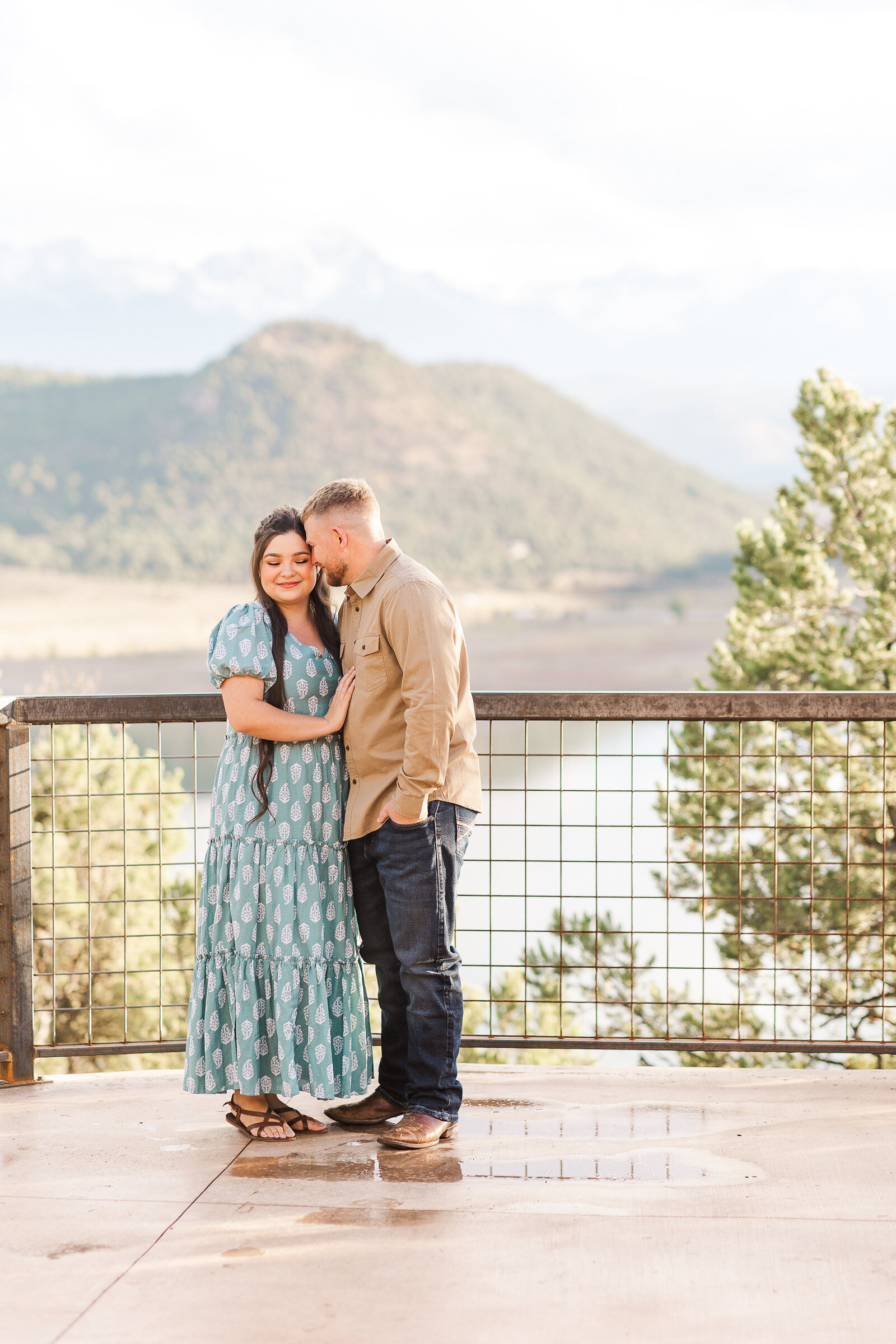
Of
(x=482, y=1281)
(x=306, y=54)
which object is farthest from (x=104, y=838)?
(x=306, y=54)

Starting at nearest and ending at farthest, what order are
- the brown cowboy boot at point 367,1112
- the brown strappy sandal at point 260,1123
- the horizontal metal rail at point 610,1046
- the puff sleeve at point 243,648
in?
the puff sleeve at point 243,648
the brown strappy sandal at point 260,1123
the brown cowboy boot at point 367,1112
the horizontal metal rail at point 610,1046

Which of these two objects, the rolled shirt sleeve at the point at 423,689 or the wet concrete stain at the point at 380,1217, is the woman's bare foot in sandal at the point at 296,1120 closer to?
the wet concrete stain at the point at 380,1217

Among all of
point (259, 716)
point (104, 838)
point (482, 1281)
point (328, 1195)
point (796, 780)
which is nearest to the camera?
point (482, 1281)

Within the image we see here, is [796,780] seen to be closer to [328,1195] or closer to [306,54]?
[328,1195]

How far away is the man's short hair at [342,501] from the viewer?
3.12 meters

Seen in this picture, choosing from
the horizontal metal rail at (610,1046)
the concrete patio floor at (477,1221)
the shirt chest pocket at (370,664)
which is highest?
the shirt chest pocket at (370,664)

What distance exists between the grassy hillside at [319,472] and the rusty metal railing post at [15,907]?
90.5 meters

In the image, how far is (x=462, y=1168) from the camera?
3.02 m

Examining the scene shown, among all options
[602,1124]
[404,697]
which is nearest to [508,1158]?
→ [602,1124]

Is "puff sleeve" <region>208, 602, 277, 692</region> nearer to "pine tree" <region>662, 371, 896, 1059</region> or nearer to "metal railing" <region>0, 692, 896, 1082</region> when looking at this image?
"metal railing" <region>0, 692, 896, 1082</region>

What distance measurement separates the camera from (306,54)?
12912cm

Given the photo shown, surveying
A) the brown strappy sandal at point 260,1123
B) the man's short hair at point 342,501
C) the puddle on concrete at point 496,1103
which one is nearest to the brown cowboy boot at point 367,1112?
the brown strappy sandal at point 260,1123

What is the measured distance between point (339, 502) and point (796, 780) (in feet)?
48.1

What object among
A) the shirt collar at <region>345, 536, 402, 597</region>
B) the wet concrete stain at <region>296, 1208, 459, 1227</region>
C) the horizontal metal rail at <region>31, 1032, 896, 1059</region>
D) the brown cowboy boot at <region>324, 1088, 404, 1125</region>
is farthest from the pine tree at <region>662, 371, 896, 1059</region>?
the wet concrete stain at <region>296, 1208, 459, 1227</region>
